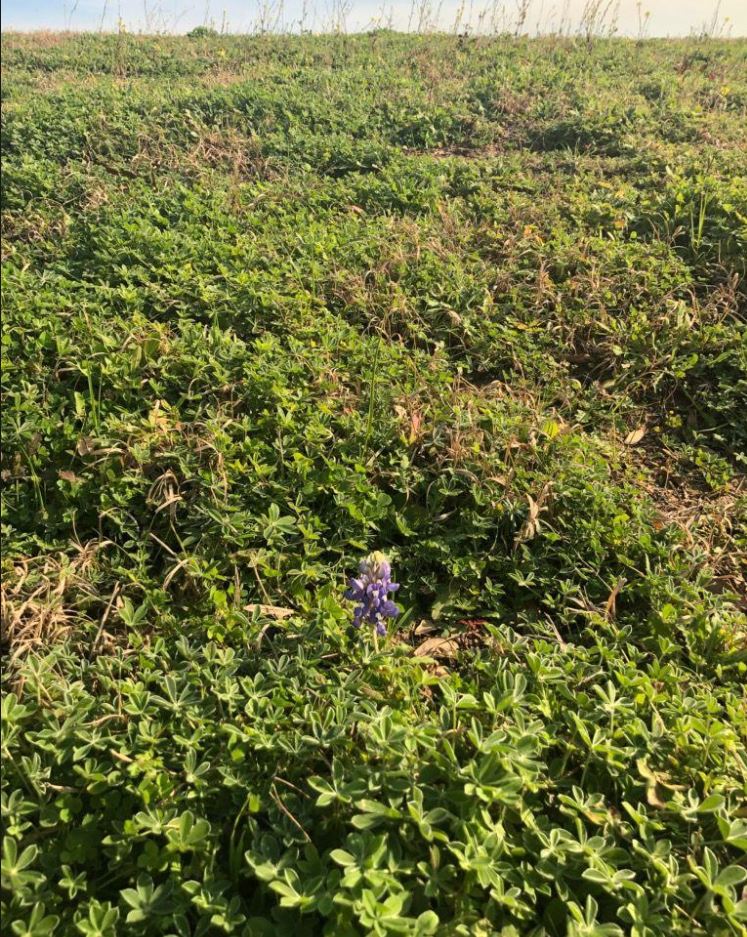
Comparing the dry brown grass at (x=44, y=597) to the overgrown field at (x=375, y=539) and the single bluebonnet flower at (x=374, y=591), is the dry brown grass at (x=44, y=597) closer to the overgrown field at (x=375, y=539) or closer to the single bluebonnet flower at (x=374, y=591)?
the overgrown field at (x=375, y=539)

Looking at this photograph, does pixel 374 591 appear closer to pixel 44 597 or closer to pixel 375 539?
pixel 375 539

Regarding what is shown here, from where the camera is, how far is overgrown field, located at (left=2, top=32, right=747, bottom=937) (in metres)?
1.94

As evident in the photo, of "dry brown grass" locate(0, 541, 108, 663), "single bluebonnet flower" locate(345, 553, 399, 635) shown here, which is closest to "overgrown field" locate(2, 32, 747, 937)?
"dry brown grass" locate(0, 541, 108, 663)

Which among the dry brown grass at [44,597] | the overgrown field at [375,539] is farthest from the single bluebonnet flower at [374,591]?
the dry brown grass at [44,597]

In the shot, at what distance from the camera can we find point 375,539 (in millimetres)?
3072

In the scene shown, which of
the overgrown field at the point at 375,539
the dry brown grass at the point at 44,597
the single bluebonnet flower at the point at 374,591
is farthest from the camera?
the dry brown grass at the point at 44,597

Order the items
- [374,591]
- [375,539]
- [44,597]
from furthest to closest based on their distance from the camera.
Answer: [375,539] < [44,597] < [374,591]

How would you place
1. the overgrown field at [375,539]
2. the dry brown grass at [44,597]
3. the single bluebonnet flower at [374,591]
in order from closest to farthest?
the overgrown field at [375,539], the single bluebonnet flower at [374,591], the dry brown grass at [44,597]

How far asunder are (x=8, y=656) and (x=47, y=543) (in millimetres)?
558

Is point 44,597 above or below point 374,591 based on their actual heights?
below

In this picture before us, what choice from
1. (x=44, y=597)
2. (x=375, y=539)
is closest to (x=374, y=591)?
(x=375, y=539)

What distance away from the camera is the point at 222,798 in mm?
2090

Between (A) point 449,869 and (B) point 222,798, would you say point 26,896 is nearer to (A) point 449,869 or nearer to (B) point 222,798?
(B) point 222,798

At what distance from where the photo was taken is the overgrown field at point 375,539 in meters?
1.94
